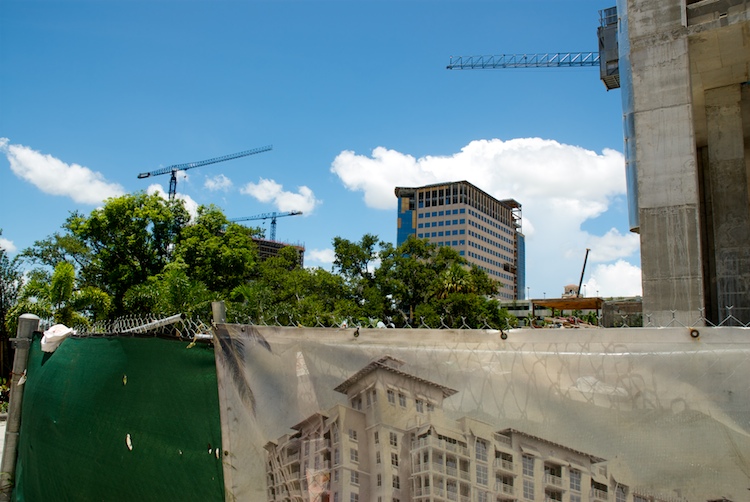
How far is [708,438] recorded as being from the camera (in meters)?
2.18

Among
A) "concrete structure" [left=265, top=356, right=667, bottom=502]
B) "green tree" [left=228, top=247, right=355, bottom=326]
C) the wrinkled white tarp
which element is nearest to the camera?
"concrete structure" [left=265, top=356, right=667, bottom=502]

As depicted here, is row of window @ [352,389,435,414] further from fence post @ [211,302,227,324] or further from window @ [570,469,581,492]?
fence post @ [211,302,227,324]

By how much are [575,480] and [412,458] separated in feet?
2.37

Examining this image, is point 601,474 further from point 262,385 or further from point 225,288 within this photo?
point 225,288

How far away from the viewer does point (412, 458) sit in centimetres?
259

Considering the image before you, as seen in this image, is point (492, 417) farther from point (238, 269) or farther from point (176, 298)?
point (238, 269)

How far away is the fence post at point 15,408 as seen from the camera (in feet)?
16.9

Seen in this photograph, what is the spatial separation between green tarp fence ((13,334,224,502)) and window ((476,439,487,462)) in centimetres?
159

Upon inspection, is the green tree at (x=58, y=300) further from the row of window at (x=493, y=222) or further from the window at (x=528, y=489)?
the row of window at (x=493, y=222)

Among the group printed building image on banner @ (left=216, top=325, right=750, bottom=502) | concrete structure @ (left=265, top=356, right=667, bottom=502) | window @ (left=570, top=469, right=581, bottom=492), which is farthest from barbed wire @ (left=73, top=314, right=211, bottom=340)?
window @ (left=570, top=469, right=581, bottom=492)

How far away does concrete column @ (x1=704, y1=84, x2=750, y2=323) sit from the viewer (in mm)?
11000

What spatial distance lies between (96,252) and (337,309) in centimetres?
1432

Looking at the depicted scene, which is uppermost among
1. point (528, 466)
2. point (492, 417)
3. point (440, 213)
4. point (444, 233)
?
point (440, 213)

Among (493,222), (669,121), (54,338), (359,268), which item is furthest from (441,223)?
(54,338)
